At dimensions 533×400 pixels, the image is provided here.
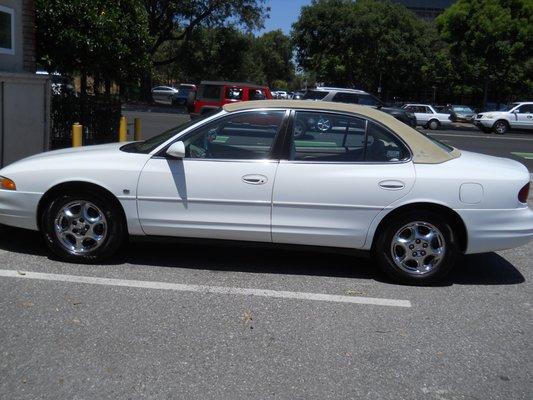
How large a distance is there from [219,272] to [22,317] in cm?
175

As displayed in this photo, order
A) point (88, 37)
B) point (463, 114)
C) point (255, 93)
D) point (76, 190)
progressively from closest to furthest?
point (76, 190) < point (88, 37) < point (255, 93) < point (463, 114)

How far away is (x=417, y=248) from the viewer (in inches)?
203

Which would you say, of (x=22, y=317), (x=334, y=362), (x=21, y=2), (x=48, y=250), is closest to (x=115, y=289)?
(x=22, y=317)

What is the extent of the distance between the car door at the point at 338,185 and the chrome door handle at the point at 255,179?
0.12 metres

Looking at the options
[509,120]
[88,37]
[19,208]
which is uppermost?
[88,37]

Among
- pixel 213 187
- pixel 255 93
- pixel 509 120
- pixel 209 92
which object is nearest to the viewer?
pixel 213 187

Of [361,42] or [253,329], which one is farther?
[361,42]

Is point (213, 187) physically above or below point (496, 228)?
above

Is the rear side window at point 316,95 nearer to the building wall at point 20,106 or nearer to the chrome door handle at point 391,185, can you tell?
the building wall at point 20,106

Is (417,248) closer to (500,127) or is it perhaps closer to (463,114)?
(500,127)

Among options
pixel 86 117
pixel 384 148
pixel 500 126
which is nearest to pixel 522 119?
pixel 500 126

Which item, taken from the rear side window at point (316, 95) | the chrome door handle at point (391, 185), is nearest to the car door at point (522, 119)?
the rear side window at point (316, 95)

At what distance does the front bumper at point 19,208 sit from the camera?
17.4 ft

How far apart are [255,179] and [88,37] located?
7.18 meters
